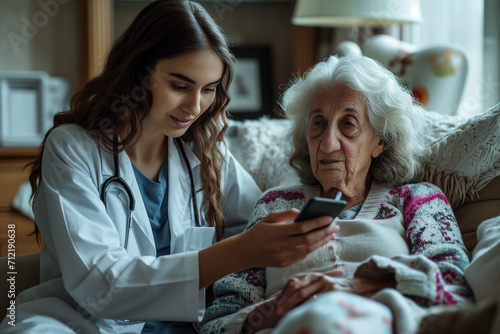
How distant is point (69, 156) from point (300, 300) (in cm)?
64

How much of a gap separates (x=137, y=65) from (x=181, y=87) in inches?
5.6

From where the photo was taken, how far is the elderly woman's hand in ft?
4.04

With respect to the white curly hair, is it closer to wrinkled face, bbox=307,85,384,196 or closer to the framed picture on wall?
wrinkled face, bbox=307,85,384,196

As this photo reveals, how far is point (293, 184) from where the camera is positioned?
1.81m

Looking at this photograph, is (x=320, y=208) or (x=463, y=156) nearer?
(x=320, y=208)

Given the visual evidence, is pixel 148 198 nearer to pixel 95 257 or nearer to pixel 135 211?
pixel 135 211

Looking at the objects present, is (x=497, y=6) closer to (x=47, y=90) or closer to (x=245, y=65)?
(x=245, y=65)

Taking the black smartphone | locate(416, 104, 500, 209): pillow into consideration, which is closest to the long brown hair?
the black smartphone

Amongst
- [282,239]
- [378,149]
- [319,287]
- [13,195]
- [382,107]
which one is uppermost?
[382,107]

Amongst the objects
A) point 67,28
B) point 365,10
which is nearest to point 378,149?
point 365,10

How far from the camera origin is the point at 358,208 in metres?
1.59

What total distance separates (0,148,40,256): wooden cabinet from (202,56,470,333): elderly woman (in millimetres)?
2179

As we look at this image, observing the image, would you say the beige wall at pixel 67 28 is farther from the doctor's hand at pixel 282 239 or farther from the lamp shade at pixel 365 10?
the doctor's hand at pixel 282 239

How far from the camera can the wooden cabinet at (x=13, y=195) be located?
3.39m
